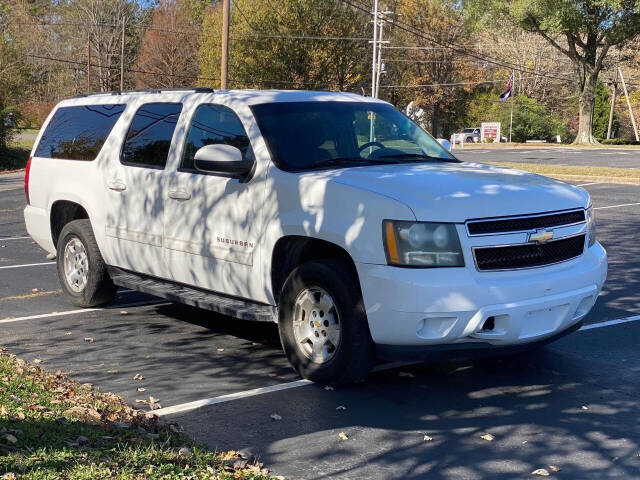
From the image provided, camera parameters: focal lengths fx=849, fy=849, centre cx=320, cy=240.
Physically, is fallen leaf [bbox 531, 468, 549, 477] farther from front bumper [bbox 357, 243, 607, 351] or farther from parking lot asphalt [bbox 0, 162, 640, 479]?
front bumper [bbox 357, 243, 607, 351]

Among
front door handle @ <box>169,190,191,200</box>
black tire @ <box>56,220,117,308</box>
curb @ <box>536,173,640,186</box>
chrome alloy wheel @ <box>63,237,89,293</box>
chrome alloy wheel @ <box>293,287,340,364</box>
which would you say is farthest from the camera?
curb @ <box>536,173,640,186</box>

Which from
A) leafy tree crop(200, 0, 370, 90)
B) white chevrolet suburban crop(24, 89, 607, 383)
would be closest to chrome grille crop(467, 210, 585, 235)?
white chevrolet suburban crop(24, 89, 607, 383)

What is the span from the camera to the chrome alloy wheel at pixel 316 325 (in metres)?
5.63

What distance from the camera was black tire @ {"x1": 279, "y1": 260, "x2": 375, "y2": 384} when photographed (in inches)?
213

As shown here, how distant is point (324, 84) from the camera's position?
62.8 meters

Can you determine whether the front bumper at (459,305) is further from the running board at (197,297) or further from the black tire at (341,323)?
the running board at (197,297)

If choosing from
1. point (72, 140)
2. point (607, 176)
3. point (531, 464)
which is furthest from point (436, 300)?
point (607, 176)

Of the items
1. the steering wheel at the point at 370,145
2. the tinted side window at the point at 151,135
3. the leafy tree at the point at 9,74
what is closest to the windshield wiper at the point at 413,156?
the steering wheel at the point at 370,145

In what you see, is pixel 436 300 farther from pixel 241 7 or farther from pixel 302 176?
pixel 241 7

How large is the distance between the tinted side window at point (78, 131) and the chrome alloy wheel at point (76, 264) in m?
0.84

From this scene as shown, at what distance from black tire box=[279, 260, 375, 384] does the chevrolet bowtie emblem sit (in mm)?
1158

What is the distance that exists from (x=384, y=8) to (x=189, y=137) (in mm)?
67572

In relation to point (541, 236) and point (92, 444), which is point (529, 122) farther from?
point (92, 444)

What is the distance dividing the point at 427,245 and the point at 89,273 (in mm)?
3950
